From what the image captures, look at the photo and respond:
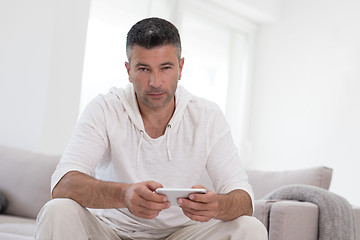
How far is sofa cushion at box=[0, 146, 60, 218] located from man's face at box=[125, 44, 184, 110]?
121 centimetres

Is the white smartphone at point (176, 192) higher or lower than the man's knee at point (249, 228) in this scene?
higher

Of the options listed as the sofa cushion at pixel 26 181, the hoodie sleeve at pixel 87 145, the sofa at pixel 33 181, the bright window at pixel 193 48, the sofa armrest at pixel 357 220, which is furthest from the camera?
the bright window at pixel 193 48

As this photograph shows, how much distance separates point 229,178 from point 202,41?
3.47m

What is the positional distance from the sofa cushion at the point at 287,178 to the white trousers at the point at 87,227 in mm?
1023

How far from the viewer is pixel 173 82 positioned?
6.48 feet

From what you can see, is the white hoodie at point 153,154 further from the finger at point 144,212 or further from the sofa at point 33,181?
the sofa at point 33,181

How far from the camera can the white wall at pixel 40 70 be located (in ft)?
11.6

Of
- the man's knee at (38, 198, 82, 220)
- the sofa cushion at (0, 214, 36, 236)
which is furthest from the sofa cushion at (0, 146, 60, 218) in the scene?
the man's knee at (38, 198, 82, 220)

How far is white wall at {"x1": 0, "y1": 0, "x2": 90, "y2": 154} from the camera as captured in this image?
354 cm

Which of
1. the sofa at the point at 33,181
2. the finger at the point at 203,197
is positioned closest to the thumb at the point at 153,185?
the finger at the point at 203,197

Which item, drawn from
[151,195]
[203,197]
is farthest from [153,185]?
[203,197]

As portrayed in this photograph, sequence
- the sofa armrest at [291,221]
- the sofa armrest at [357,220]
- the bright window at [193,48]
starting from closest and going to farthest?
1. the sofa armrest at [291,221]
2. the sofa armrest at [357,220]
3. the bright window at [193,48]

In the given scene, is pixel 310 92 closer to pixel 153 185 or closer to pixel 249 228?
pixel 249 228

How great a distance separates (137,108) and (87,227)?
513 mm
